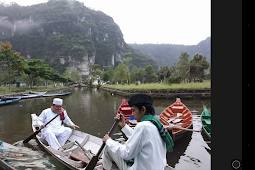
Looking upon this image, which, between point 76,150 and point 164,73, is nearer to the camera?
point 76,150

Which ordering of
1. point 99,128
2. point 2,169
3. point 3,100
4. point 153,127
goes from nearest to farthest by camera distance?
point 153,127 < point 2,169 < point 99,128 < point 3,100

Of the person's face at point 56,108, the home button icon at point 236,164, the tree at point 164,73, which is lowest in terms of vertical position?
the person's face at point 56,108

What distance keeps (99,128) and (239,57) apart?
932 cm

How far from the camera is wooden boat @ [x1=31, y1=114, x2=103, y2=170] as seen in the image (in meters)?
4.21

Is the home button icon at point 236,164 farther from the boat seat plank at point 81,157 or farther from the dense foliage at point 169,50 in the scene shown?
the dense foliage at point 169,50

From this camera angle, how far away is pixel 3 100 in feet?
59.1

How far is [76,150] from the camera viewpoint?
5.14 m

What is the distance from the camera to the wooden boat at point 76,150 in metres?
4.21

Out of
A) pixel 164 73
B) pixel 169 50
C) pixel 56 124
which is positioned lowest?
pixel 56 124

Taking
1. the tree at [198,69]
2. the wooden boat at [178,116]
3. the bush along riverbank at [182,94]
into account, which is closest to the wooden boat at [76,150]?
the wooden boat at [178,116]

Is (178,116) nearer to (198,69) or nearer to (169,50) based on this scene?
(198,69)

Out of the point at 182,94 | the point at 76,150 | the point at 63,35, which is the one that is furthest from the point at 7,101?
the point at 63,35
